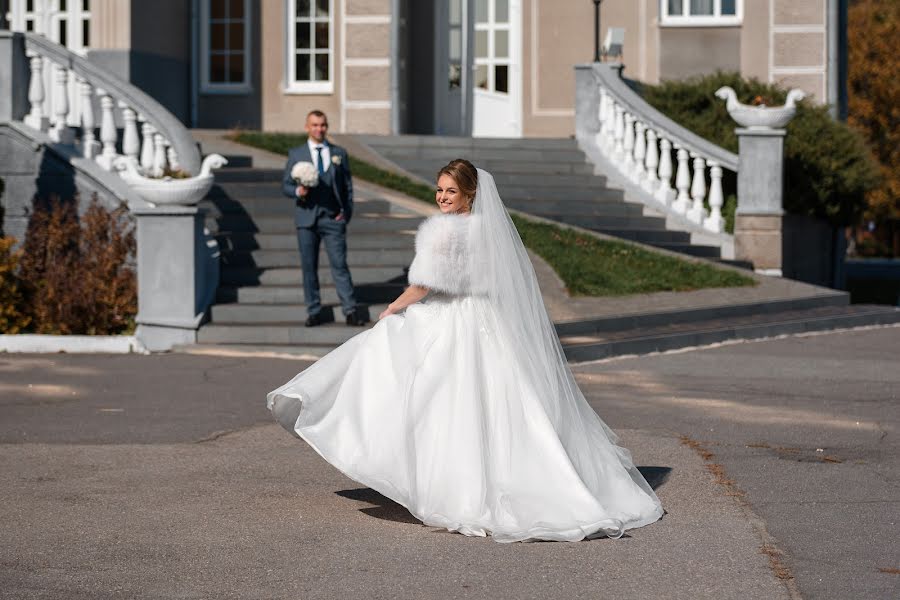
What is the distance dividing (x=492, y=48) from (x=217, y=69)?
182 inches

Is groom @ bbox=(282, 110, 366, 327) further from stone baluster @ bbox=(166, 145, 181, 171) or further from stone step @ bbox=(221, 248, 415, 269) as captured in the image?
stone baluster @ bbox=(166, 145, 181, 171)

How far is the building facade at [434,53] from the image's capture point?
2364 centimetres

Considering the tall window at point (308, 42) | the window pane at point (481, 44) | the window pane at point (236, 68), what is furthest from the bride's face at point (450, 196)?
the window pane at point (481, 44)

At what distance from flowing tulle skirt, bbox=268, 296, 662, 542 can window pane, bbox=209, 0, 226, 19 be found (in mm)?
17976

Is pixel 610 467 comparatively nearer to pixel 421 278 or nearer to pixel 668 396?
pixel 421 278

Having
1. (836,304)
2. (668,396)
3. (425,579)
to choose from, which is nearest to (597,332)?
(668,396)

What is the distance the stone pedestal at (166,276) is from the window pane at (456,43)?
1200 cm

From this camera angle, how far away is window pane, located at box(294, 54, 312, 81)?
80.3 feet

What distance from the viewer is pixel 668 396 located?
1148 centimetres

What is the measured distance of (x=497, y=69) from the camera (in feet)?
85.5

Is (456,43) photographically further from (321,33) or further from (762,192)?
(762,192)

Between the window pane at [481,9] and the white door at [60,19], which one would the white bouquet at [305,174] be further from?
the window pane at [481,9]

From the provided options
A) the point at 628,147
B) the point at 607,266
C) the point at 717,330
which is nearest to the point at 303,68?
the point at 628,147

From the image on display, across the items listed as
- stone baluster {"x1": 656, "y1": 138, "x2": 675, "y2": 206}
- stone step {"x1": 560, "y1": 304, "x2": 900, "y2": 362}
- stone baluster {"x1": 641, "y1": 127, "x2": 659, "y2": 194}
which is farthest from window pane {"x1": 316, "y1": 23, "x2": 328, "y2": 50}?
stone step {"x1": 560, "y1": 304, "x2": 900, "y2": 362}
